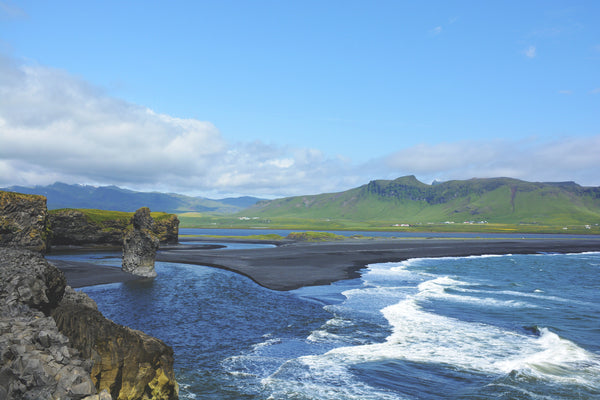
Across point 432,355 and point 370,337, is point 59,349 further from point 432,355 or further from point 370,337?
point 370,337

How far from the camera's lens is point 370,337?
85.0 feet

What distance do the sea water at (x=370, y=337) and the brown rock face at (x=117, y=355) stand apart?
13.1 feet

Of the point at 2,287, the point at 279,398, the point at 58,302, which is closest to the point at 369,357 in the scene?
the point at 279,398

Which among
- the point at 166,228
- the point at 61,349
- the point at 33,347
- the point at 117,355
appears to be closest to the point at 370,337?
the point at 117,355

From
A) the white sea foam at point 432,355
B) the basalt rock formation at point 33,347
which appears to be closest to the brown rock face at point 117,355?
the basalt rock formation at point 33,347

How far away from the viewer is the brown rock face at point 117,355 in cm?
1165

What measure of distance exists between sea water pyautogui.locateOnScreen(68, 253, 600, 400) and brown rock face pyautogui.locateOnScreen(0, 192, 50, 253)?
2468 cm

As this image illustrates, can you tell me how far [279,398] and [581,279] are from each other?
5956 cm

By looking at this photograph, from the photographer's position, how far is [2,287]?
11938 millimetres

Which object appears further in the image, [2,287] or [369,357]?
[369,357]

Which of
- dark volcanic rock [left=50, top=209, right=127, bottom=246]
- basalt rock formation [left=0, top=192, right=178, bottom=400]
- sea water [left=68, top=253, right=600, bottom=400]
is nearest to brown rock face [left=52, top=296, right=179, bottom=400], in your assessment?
basalt rock formation [left=0, top=192, right=178, bottom=400]

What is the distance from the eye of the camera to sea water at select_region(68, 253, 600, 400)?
710 inches

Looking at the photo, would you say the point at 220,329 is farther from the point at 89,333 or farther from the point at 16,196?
the point at 16,196

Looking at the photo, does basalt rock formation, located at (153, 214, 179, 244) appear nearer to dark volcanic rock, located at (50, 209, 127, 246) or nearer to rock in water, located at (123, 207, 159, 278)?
dark volcanic rock, located at (50, 209, 127, 246)
